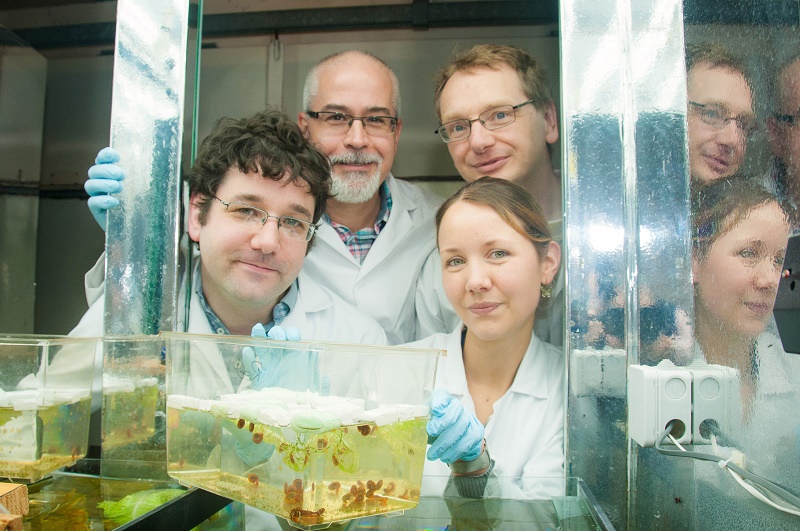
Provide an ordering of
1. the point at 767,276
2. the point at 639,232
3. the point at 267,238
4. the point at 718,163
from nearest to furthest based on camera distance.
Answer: the point at 767,276 → the point at 718,163 → the point at 639,232 → the point at 267,238

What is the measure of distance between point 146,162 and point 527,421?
134 centimetres

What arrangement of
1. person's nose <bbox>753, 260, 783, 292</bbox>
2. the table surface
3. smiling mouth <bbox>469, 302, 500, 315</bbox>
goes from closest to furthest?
1. person's nose <bbox>753, 260, 783, 292</bbox>
2. the table surface
3. smiling mouth <bbox>469, 302, 500, 315</bbox>

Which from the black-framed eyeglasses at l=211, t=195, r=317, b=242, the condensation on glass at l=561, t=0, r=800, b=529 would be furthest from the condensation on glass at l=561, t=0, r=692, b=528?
the black-framed eyeglasses at l=211, t=195, r=317, b=242

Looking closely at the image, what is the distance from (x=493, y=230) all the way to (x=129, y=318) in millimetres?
1079

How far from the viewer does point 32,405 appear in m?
1.34

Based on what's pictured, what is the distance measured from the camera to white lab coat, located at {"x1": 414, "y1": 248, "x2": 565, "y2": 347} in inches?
65.6

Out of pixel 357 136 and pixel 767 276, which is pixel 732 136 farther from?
pixel 357 136

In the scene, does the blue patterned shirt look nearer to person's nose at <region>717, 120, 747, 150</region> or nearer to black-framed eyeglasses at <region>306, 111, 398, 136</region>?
black-framed eyeglasses at <region>306, 111, 398, 136</region>

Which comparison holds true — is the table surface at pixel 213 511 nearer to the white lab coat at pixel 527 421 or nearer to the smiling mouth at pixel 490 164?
the white lab coat at pixel 527 421

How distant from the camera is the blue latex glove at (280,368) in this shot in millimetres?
999

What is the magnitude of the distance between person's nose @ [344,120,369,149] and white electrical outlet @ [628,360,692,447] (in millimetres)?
1004

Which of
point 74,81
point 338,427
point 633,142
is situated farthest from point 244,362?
point 74,81

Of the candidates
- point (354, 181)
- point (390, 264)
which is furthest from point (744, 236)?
point (354, 181)

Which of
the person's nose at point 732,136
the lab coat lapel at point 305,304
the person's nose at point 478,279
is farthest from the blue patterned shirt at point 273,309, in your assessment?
the person's nose at point 732,136
